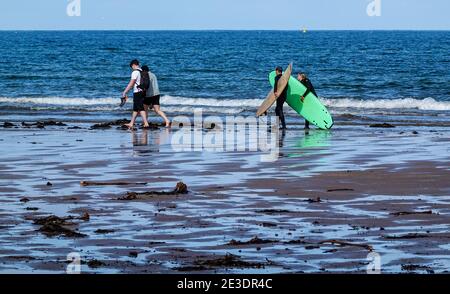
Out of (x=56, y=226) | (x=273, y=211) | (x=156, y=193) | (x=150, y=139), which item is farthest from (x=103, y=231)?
(x=150, y=139)

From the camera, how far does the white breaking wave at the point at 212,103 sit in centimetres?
3553

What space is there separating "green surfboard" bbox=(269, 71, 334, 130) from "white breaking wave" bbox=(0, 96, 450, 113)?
8115 mm

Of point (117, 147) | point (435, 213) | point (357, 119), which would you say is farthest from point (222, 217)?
point (357, 119)

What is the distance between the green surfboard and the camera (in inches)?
991

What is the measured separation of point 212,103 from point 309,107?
13084 mm

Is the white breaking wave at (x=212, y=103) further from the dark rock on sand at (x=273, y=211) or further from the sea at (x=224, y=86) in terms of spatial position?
the dark rock on sand at (x=273, y=211)

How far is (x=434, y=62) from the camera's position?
68125mm

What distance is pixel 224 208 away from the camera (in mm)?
12875

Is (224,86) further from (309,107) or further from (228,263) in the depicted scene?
(228,263)

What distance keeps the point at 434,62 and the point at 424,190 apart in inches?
2173

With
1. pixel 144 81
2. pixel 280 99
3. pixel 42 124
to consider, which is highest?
pixel 144 81

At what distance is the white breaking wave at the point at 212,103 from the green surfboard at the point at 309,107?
812 cm
